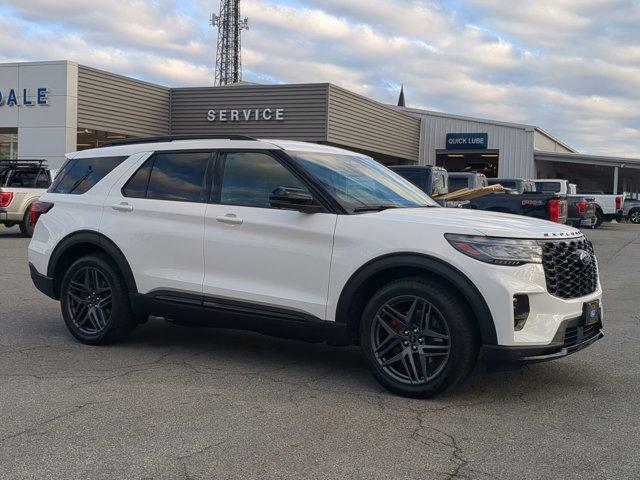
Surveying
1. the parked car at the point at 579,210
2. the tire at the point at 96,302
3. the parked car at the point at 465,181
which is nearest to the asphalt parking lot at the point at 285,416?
the tire at the point at 96,302

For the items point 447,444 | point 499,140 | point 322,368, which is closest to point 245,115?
point 499,140

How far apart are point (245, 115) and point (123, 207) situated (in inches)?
965

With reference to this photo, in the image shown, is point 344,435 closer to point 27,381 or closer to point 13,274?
point 27,381

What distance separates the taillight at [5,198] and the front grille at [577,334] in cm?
1576

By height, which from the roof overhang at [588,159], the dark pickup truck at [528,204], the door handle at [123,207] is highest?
the roof overhang at [588,159]

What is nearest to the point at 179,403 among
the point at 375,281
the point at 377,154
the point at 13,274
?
the point at 375,281

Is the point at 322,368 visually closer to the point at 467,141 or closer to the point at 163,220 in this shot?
the point at 163,220

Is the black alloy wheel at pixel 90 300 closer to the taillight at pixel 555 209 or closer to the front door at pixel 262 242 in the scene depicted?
the front door at pixel 262 242

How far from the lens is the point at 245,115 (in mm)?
30359

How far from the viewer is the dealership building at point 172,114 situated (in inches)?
1043

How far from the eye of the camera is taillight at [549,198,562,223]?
16078 millimetres

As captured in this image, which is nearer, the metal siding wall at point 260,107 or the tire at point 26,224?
the tire at point 26,224

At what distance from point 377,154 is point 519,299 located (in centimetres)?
3252

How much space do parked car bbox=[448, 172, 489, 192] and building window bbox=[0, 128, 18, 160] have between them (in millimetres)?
17863
